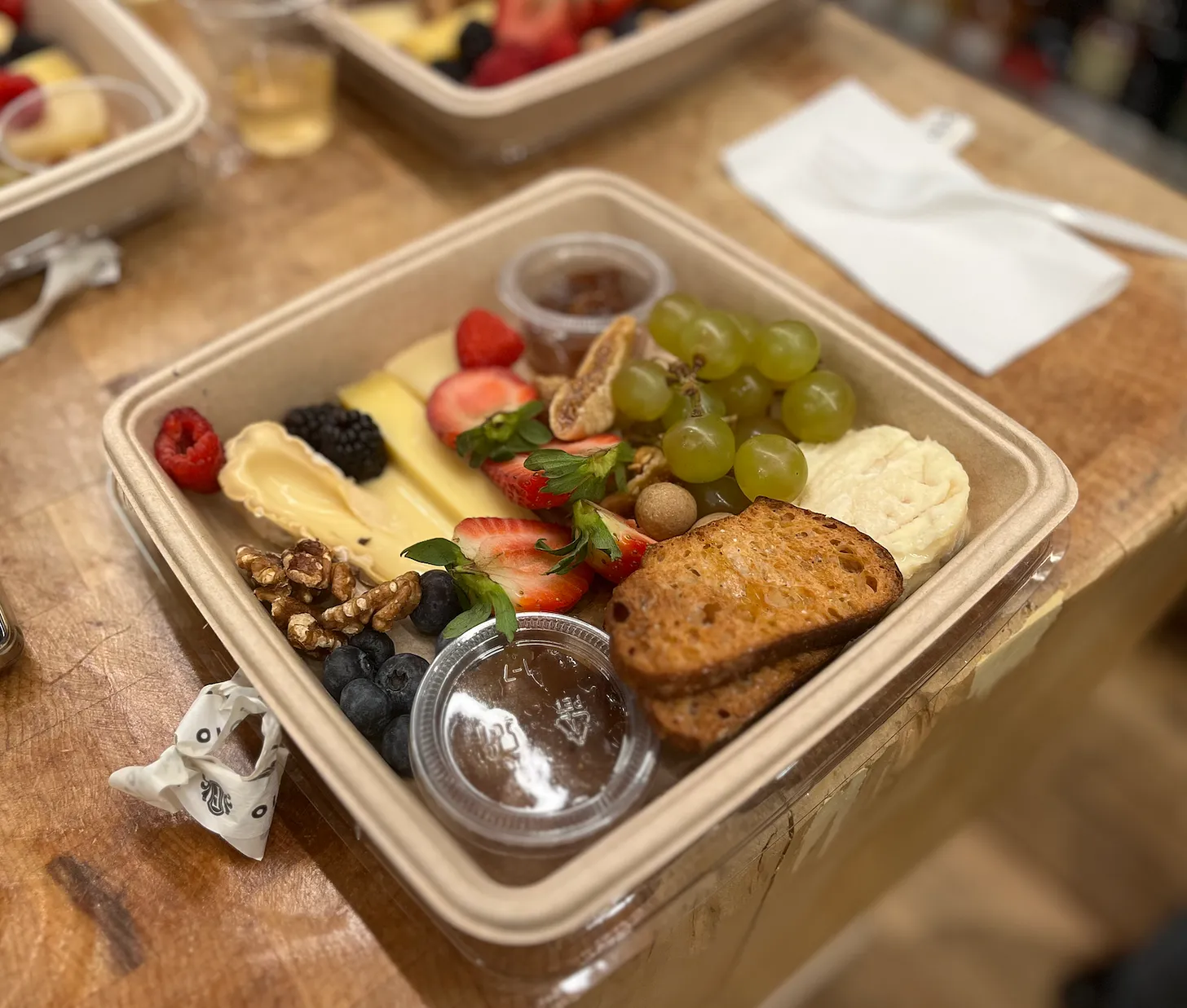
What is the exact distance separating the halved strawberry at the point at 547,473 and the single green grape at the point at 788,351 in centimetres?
17

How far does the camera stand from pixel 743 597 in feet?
2.73

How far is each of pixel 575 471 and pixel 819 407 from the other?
26 centimetres

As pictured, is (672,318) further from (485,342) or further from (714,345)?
(485,342)

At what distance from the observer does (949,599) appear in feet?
2.73

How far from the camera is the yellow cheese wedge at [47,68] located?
4.84 feet

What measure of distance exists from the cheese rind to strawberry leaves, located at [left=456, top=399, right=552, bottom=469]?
0.27 meters

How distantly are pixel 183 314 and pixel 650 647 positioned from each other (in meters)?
0.84

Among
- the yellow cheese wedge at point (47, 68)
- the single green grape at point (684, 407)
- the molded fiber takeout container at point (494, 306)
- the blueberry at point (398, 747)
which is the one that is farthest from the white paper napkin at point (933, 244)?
the yellow cheese wedge at point (47, 68)

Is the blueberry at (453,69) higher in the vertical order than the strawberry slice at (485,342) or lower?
Result: higher

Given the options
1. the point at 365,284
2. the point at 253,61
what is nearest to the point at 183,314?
the point at 365,284

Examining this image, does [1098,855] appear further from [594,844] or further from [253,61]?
[253,61]

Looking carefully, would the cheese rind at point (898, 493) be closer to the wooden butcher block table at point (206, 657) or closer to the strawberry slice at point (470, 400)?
the wooden butcher block table at point (206, 657)

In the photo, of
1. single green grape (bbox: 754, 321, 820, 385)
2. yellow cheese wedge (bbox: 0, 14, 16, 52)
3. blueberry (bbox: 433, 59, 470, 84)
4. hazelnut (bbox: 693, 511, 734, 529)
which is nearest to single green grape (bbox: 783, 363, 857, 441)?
single green grape (bbox: 754, 321, 820, 385)

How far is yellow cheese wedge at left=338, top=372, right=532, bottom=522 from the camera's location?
103 cm
